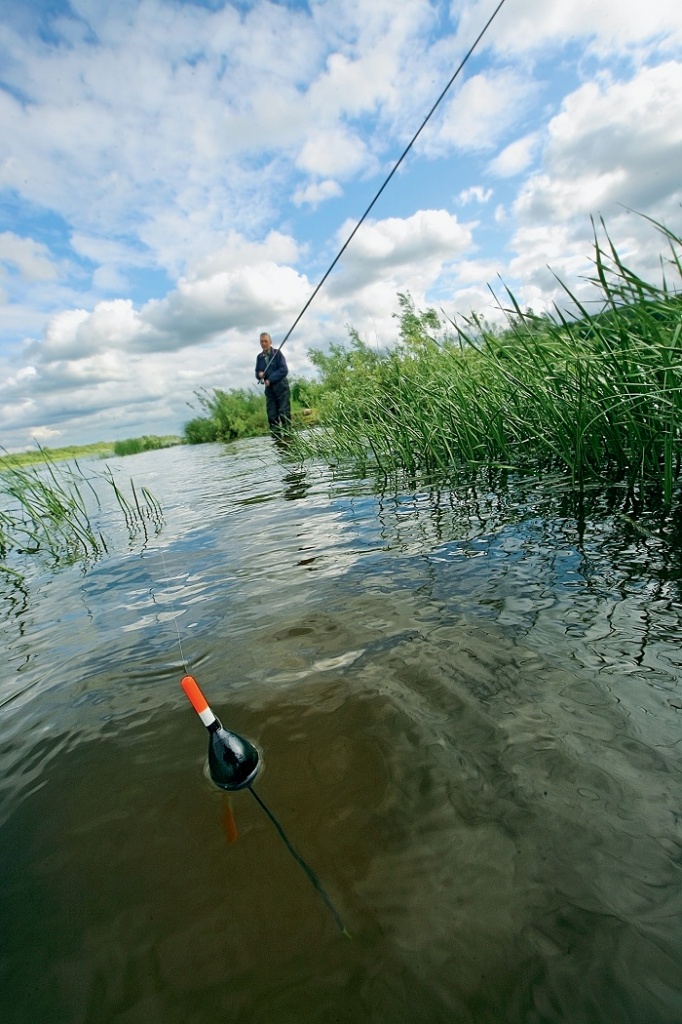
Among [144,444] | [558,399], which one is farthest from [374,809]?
[144,444]

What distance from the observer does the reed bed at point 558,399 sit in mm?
2529

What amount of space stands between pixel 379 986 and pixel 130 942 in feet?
1.61

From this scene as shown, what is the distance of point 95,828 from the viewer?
1283mm

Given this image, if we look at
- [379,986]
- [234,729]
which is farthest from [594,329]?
[379,986]

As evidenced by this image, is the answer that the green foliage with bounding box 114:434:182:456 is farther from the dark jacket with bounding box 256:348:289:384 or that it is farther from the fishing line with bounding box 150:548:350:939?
the fishing line with bounding box 150:548:350:939

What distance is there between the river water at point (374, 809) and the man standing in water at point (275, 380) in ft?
36.6

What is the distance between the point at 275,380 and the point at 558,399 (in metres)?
10.7

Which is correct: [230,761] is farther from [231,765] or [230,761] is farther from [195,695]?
[195,695]

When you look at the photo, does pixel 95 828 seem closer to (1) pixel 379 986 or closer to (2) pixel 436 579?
(1) pixel 379 986

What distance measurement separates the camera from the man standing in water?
1308cm

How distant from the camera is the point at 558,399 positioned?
3328 millimetres

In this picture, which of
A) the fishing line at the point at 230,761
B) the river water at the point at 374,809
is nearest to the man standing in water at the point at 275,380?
the river water at the point at 374,809

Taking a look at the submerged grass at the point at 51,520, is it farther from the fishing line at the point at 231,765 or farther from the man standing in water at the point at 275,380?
the man standing in water at the point at 275,380

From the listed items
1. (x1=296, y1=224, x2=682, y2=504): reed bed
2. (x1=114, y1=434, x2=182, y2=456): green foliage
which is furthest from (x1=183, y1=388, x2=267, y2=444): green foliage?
(x1=296, y1=224, x2=682, y2=504): reed bed
